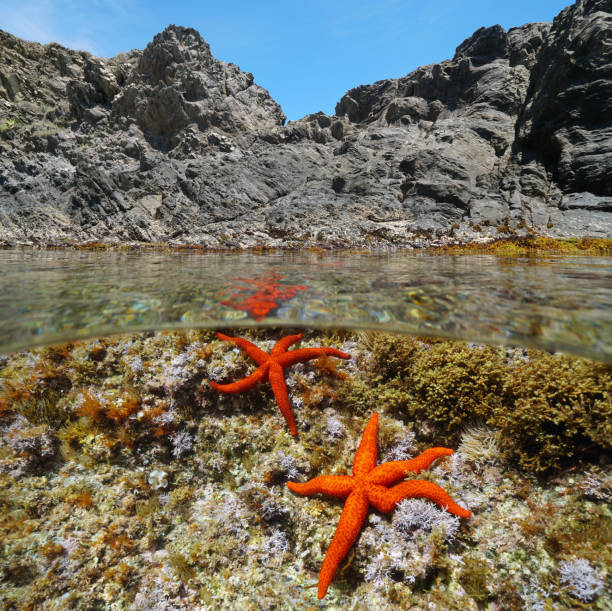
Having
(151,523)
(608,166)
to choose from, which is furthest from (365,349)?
(608,166)

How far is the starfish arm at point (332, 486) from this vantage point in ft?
13.4

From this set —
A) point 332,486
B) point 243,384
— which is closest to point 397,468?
point 332,486

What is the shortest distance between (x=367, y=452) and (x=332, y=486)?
0.68 m

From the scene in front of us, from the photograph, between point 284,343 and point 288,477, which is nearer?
point 288,477

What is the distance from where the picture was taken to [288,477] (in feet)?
15.1

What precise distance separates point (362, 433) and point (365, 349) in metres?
1.65

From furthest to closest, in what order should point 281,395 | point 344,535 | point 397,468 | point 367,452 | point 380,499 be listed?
point 281,395
point 367,452
point 397,468
point 380,499
point 344,535

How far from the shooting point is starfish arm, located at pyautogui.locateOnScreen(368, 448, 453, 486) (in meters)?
4.12

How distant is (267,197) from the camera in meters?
32.5

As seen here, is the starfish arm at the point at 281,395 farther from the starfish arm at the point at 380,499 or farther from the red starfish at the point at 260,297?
the starfish arm at the point at 380,499

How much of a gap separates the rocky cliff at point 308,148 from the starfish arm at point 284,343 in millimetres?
17337

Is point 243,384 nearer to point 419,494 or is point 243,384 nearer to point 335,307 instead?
point 335,307

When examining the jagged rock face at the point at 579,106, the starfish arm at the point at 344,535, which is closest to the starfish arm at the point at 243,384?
the starfish arm at the point at 344,535

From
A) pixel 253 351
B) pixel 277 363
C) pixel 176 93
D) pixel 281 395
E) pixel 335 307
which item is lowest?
pixel 281 395
